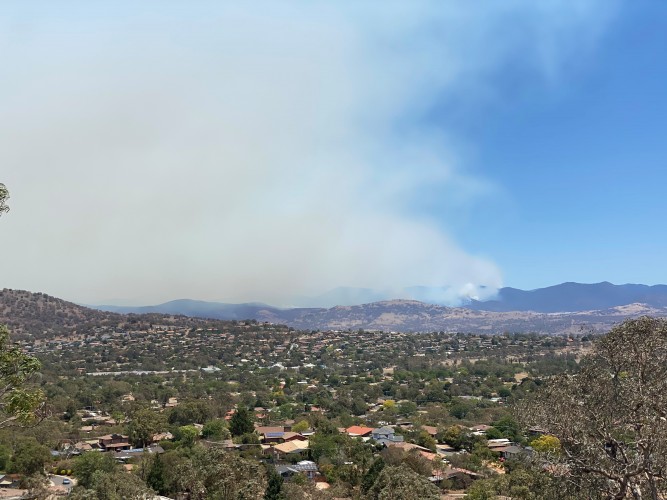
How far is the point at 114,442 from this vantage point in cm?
3956

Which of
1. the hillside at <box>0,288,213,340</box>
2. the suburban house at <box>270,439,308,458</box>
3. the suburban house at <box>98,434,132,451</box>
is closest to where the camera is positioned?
the suburban house at <box>270,439,308,458</box>

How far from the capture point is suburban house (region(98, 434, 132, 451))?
126ft

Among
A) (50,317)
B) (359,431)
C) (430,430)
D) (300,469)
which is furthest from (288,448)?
(50,317)

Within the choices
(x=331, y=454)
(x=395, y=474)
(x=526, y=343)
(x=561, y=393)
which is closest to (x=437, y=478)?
(x=331, y=454)

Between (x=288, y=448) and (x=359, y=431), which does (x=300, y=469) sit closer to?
(x=288, y=448)

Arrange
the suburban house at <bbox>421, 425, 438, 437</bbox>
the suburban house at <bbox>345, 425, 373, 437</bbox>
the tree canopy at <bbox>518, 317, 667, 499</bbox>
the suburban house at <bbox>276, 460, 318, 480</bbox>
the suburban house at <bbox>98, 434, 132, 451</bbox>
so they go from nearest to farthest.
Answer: the tree canopy at <bbox>518, 317, 667, 499</bbox> → the suburban house at <bbox>276, 460, 318, 480</bbox> → the suburban house at <bbox>98, 434, 132, 451</bbox> → the suburban house at <bbox>345, 425, 373, 437</bbox> → the suburban house at <bbox>421, 425, 438, 437</bbox>

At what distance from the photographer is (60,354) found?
9219 cm

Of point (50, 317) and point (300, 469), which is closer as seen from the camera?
point (300, 469)

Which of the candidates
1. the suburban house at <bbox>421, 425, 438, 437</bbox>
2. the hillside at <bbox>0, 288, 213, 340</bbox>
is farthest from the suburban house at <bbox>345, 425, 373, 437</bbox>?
the hillside at <bbox>0, 288, 213, 340</bbox>

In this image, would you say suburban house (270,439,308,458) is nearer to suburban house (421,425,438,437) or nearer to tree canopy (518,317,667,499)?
suburban house (421,425,438,437)

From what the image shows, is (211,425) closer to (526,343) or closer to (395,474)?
(395,474)

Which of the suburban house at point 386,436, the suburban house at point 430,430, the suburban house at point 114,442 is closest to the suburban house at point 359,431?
the suburban house at point 386,436

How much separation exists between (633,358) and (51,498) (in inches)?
981

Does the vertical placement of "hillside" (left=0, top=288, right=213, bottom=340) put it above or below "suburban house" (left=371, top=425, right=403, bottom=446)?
above
